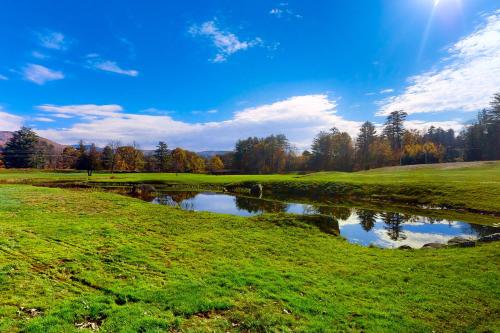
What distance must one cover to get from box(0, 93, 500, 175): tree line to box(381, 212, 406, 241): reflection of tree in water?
7932 centimetres

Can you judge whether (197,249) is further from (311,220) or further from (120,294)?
(311,220)

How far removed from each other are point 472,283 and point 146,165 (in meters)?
137

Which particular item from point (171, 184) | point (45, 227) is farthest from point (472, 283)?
point (171, 184)

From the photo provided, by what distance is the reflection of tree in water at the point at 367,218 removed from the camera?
27.3 metres

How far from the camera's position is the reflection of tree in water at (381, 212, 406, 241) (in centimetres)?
2398

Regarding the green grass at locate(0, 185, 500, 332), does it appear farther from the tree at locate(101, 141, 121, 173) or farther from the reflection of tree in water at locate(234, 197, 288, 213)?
the tree at locate(101, 141, 121, 173)

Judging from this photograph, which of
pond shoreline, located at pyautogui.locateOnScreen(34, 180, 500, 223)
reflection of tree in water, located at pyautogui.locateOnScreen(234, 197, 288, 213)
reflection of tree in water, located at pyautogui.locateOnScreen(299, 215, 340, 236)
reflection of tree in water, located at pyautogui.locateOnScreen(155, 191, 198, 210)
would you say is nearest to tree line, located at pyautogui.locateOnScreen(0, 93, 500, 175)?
pond shoreline, located at pyautogui.locateOnScreen(34, 180, 500, 223)

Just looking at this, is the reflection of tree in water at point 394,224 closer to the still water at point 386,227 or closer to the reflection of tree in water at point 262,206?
the still water at point 386,227

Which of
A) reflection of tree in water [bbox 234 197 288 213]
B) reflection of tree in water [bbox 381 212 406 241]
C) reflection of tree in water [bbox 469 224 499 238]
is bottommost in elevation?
reflection of tree in water [bbox 381 212 406 241]

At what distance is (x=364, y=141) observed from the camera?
4678 inches

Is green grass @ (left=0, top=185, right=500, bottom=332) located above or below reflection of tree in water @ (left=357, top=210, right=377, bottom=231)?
above

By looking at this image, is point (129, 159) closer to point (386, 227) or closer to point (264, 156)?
point (264, 156)

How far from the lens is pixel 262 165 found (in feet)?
437

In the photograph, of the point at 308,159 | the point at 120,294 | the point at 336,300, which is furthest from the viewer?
the point at 308,159
